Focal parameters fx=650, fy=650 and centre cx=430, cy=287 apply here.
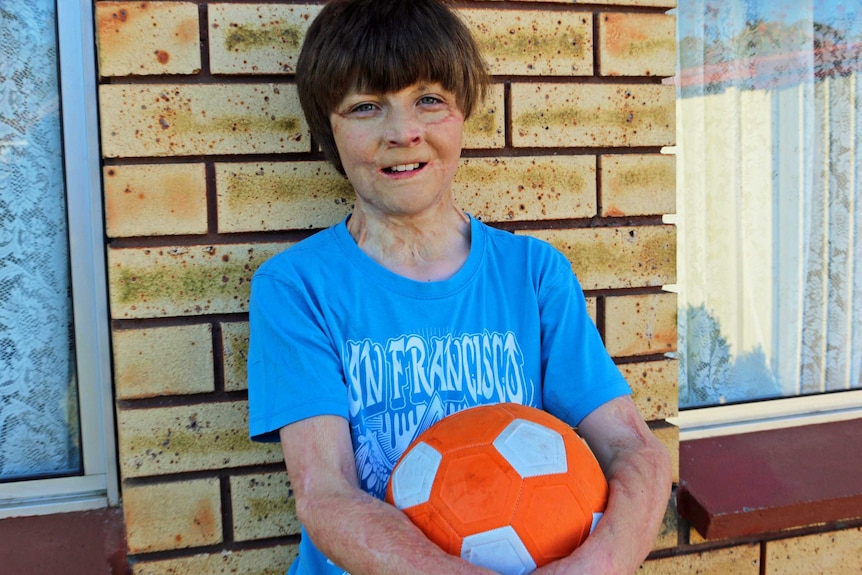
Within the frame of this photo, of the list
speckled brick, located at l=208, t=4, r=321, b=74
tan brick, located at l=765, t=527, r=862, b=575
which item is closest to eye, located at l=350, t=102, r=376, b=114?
speckled brick, located at l=208, t=4, r=321, b=74

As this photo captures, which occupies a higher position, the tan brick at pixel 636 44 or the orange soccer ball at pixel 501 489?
the tan brick at pixel 636 44

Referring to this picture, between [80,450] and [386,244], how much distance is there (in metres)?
1.07

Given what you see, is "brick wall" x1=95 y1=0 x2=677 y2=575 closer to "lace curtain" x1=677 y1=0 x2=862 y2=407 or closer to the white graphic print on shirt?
the white graphic print on shirt

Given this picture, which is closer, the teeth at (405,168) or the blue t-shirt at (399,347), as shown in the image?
the blue t-shirt at (399,347)

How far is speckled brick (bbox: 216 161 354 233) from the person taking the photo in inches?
64.7

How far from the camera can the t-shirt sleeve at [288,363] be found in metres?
1.25

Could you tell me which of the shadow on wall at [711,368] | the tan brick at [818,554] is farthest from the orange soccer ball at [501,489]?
the shadow on wall at [711,368]

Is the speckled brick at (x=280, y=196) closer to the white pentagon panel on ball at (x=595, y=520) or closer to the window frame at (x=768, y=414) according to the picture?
the white pentagon panel on ball at (x=595, y=520)

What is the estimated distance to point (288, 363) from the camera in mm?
1279

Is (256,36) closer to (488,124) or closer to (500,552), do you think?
(488,124)

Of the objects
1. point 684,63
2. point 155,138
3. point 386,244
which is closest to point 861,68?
point 684,63

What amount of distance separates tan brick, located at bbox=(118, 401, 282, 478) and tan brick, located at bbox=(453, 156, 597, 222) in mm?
830

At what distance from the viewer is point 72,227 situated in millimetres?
1720

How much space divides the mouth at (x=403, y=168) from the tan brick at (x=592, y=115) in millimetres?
486
